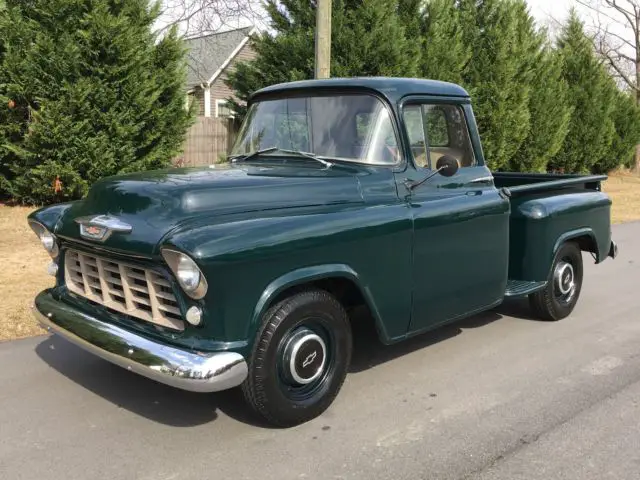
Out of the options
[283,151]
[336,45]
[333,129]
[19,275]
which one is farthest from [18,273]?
[336,45]

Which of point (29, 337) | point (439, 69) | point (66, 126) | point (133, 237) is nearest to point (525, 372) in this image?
point (133, 237)

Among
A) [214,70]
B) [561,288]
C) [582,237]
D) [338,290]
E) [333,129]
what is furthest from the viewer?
[214,70]

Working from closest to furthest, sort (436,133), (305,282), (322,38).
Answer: (305,282), (436,133), (322,38)

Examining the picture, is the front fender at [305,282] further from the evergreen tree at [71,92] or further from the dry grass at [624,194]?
the dry grass at [624,194]

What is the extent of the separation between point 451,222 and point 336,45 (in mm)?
8429

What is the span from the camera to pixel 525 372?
4363 mm

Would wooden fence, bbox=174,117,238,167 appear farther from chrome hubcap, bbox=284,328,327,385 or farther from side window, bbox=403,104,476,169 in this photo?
chrome hubcap, bbox=284,328,327,385

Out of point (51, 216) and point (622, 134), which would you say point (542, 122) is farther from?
point (51, 216)

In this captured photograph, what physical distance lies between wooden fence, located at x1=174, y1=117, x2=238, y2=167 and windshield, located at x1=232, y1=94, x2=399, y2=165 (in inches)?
421

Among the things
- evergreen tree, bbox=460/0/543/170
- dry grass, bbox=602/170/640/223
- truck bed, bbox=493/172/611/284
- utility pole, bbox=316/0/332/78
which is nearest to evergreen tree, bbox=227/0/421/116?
utility pole, bbox=316/0/332/78

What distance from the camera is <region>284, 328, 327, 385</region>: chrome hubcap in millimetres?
3393

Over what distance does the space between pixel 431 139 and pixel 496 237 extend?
33.6 inches

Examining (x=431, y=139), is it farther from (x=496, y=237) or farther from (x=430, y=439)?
(x=430, y=439)

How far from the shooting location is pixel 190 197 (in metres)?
3.30
